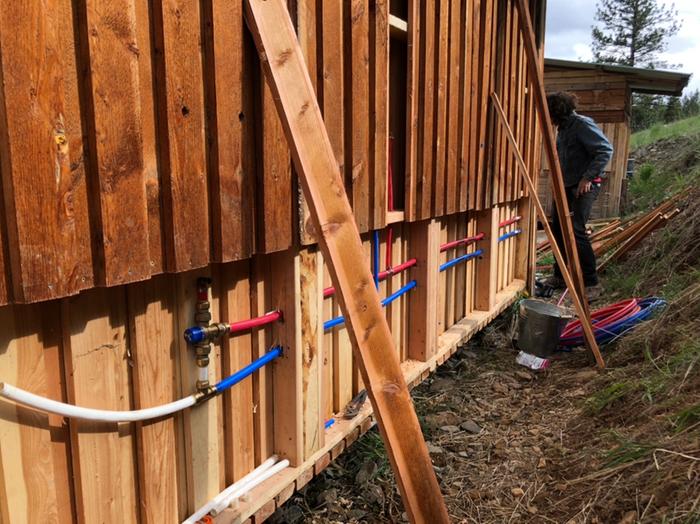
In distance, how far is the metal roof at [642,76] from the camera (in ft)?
37.5

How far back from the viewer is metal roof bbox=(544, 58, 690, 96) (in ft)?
37.5

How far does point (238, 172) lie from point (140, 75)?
19.2 inches

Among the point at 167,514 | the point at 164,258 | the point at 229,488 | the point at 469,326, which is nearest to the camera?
the point at 164,258

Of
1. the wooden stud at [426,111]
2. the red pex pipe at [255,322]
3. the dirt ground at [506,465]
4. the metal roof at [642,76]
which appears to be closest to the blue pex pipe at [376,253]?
the wooden stud at [426,111]

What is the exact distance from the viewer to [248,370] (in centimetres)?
228

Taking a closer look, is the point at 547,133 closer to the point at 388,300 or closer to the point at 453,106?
the point at 453,106

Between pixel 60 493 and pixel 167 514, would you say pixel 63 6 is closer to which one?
pixel 60 493

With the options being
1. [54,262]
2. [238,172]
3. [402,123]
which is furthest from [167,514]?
[402,123]

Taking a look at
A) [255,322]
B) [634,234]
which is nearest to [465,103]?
[255,322]

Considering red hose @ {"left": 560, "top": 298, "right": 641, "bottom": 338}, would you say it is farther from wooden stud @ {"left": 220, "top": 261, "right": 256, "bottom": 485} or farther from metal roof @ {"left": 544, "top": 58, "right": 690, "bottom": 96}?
metal roof @ {"left": 544, "top": 58, "right": 690, "bottom": 96}

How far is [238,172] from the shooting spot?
2.02m

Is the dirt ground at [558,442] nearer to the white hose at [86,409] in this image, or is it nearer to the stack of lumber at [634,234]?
the white hose at [86,409]

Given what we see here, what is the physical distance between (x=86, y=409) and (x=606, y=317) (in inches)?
194

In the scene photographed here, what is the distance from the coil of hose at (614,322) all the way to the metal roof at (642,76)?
7.83 m
